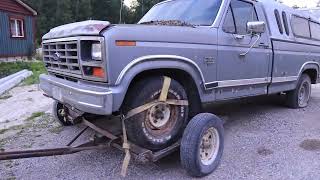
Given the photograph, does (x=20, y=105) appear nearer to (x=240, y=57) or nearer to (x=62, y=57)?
(x=62, y=57)

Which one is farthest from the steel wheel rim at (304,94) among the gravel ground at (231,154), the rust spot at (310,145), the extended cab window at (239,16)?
the extended cab window at (239,16)

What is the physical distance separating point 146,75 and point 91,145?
1105 mm

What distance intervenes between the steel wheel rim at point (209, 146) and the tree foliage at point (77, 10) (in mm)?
31799

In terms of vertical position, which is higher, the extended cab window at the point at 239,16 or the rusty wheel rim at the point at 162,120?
the extended cab window at the point at 239,16

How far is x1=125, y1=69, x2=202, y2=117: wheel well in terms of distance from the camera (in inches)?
177

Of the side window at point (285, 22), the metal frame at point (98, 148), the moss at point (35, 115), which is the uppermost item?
the side window at point (285, 22)

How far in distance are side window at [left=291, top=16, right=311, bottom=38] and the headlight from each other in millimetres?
4721

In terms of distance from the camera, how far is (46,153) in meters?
4.13

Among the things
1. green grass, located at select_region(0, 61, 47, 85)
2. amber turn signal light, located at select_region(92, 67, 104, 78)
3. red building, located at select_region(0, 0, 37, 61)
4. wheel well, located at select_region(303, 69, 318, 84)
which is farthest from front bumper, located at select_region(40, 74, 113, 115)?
red building, located at select_region(0, 0, 37, 61)

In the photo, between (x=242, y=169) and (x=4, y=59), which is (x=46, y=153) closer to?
(x=242, y=169)

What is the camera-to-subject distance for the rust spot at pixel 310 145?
5667 mm

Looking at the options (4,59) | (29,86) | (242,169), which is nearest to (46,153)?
A: (242,169)

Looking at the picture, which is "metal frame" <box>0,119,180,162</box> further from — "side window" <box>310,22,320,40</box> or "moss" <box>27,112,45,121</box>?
"side window" <box>310,22,320,40</box>

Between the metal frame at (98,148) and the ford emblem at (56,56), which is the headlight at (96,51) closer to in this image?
the ford emblem at (56,56)
